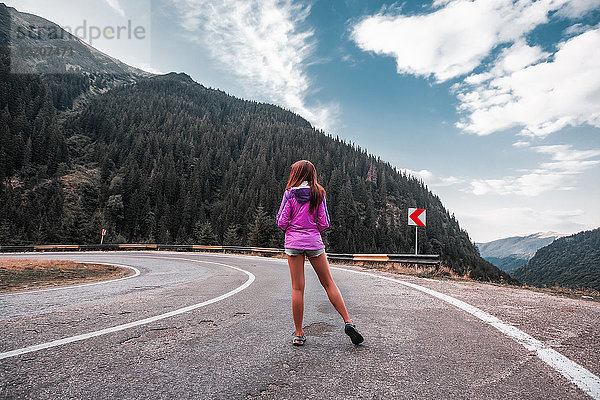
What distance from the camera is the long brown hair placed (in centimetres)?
329

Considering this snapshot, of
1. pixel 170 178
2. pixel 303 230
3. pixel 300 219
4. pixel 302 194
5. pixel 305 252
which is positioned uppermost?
pixel 170 178

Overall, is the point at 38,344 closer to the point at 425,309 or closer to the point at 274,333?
the point at 274,333

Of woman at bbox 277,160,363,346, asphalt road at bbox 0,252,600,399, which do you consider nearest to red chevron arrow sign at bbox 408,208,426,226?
asphalt road at bbox 0,252,600,399

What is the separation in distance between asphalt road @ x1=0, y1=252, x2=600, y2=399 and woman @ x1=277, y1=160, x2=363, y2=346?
1.55 feet

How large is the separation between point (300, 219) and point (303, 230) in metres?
0.12

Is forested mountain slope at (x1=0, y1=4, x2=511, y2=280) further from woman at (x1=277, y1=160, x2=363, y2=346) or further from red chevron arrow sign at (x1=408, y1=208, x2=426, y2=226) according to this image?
woman at (x1=277, y1=160, x2=363, y2=346)

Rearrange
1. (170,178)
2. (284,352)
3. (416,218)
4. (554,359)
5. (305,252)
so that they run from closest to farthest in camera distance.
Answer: (554,359)
(284,352)
(305,252)
(416,218)
(170,178)

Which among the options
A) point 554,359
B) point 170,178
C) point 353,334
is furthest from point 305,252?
point 170,178

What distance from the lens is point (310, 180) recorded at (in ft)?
11.1

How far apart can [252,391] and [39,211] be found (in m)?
108

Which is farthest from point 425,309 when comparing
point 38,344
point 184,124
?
point 184,124

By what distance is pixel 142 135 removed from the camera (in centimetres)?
13488

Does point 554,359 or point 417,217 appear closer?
point 554,359

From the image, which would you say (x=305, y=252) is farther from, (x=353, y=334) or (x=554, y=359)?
(x=554, y=359)
